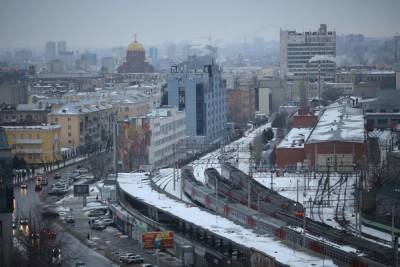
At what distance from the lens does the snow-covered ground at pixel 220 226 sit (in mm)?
5391

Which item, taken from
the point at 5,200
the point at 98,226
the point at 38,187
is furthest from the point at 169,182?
the point at 5,200

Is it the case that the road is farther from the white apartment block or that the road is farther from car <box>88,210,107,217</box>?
the white apartment block

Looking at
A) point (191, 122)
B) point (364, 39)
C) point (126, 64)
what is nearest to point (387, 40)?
point (364, 39)

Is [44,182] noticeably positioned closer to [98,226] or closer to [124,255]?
[98,226]

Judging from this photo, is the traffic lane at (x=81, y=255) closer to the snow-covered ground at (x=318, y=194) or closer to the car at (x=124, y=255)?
the car at (x=124, y=255)

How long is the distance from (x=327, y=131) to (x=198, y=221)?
514cm

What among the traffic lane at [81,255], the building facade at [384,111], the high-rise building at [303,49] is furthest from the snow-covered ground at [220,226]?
the high-rise building at [303,49]

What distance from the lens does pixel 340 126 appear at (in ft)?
40.0

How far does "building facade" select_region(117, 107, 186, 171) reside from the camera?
11117 mm

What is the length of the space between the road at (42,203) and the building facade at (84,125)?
0.98 meters

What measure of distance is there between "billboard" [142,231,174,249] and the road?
1.04ft

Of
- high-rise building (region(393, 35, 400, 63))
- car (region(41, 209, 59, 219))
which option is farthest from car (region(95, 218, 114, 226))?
high-rise building (region(393, 35, 400, 63))

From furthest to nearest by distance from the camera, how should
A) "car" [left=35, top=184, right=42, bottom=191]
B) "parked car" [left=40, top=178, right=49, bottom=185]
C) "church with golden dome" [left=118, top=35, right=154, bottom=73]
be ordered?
"church with golden dome" [left=118, top=35, right=154, bottom=73]
"parked car" [left=40, top=178, right=49, bottom=185]
"car" [left=35, top=184, right=42, bottom=191]

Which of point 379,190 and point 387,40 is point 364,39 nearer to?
point 387,40
